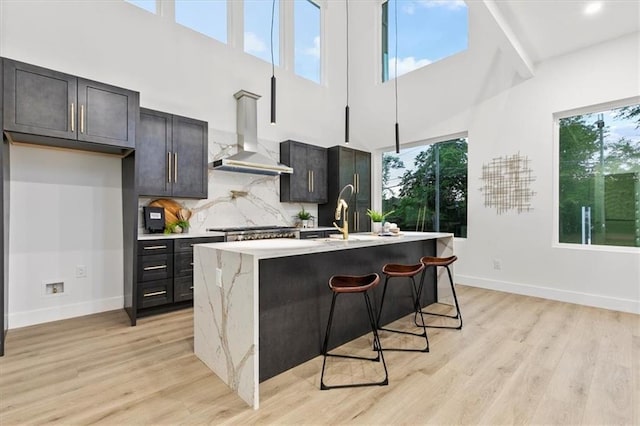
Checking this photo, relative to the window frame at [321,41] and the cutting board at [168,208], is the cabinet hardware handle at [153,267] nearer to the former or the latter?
the cutting board at [168,208]

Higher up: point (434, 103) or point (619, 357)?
point (434, 103)

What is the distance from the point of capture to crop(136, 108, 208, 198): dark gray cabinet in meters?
3.61

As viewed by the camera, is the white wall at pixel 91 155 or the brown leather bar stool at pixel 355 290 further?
the white wall at pixel 91 155

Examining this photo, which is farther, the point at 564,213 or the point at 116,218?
the point at 564,213

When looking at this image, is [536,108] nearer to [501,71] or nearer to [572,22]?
[501,71]

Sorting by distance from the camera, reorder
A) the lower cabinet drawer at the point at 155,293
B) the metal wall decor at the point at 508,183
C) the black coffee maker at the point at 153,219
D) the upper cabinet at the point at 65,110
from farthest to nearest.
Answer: the metal wall decor at the point at 508,183
the black coffee maker at the point at 153,219
the lower cabinet drawer at the point at 155,293
the upper cabinet at the point at 65,110

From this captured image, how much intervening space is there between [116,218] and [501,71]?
18.1ft

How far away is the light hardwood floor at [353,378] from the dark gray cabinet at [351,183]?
10.2 ft

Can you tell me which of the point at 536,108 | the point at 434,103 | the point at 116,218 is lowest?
the point at 116,218

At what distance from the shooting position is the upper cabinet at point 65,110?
2604mm

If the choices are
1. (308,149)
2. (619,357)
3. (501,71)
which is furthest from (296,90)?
(619,357)

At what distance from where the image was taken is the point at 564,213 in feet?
13.4

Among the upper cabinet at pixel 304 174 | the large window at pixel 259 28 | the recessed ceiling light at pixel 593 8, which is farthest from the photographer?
the upper cabinet at pixel 304 174

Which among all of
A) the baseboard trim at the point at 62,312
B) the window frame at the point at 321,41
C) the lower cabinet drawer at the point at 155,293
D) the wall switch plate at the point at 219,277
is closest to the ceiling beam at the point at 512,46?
the window frame at the point at 321,41
